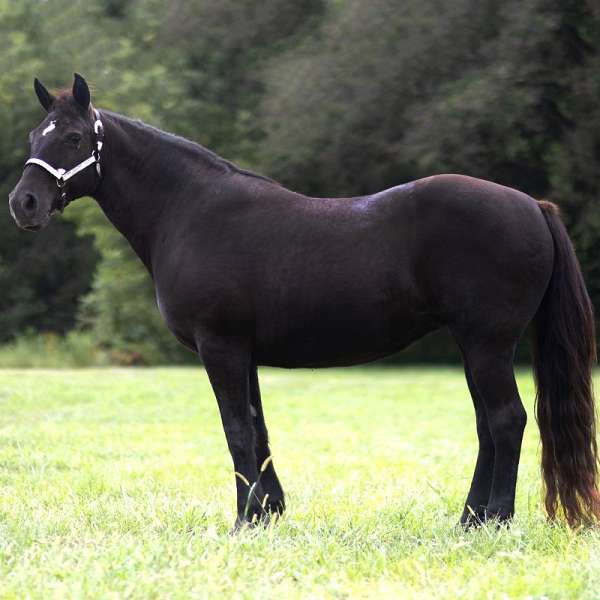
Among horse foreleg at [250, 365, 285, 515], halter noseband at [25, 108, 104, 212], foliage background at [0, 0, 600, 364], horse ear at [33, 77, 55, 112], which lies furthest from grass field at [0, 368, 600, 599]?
foliage background at [0, 0, 600, 364]

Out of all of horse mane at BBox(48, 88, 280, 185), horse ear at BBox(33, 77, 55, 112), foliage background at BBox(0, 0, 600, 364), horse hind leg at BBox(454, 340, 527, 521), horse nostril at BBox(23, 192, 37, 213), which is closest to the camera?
horse hind leg at BBox(454, 340, 527, 521)

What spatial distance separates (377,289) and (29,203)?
185cm

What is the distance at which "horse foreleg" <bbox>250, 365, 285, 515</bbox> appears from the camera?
16.2ft

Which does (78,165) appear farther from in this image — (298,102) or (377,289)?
(298,102)

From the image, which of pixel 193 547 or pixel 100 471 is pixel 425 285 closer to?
pixel 193 547

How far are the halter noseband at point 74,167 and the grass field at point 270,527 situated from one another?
1.77 metres

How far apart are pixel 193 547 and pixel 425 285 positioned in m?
1.67

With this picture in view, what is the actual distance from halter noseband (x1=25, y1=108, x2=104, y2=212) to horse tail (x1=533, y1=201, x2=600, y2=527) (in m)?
2.35

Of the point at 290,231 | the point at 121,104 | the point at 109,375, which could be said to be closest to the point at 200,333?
the point at 290,231

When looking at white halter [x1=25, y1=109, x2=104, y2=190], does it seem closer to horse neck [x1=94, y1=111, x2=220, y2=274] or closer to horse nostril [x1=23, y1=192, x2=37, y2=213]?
horse neck [x1=94, y1=111, x2=220, y2=274]

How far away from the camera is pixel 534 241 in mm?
4512

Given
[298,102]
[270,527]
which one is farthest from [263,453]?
[298,102]

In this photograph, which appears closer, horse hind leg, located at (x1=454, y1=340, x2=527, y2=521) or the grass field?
the grass field

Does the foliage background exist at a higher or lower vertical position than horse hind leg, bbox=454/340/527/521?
higher
